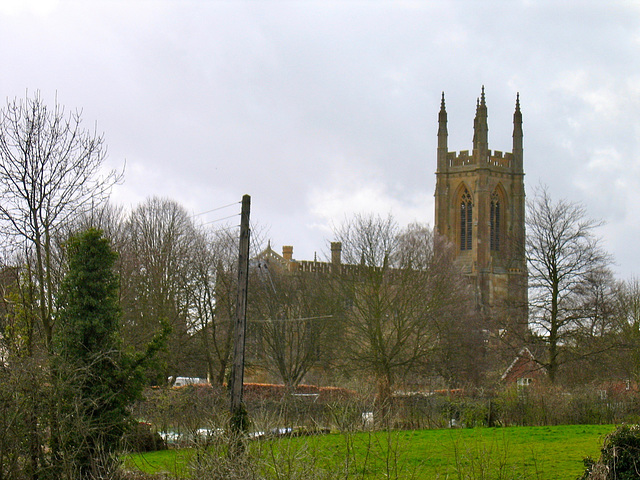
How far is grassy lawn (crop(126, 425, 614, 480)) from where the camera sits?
39.4 feet

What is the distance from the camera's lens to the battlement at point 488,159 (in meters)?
76.8

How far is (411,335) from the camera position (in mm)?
35688

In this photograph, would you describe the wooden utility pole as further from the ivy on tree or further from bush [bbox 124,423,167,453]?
bush [bbox 124,423,167,453]

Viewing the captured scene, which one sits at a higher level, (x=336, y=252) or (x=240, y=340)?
(x=336, y=252)

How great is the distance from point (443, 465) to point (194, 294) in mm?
24204

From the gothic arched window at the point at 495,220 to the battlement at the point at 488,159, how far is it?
2970 mm

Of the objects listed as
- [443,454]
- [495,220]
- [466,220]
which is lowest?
[443,454]

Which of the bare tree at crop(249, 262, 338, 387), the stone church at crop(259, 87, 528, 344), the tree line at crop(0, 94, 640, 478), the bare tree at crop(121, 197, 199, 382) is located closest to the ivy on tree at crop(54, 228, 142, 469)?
the tree line at crop(0, 94, 640, 478)

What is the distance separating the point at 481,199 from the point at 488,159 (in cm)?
429

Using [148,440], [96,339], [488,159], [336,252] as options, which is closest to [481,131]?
[488,159]

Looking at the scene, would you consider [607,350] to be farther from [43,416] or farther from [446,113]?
[446,113]

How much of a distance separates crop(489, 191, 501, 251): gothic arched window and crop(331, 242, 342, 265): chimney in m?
41.3

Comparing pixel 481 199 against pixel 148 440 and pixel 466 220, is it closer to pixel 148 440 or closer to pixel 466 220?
pixel 466 220

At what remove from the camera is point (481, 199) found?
75.0m
